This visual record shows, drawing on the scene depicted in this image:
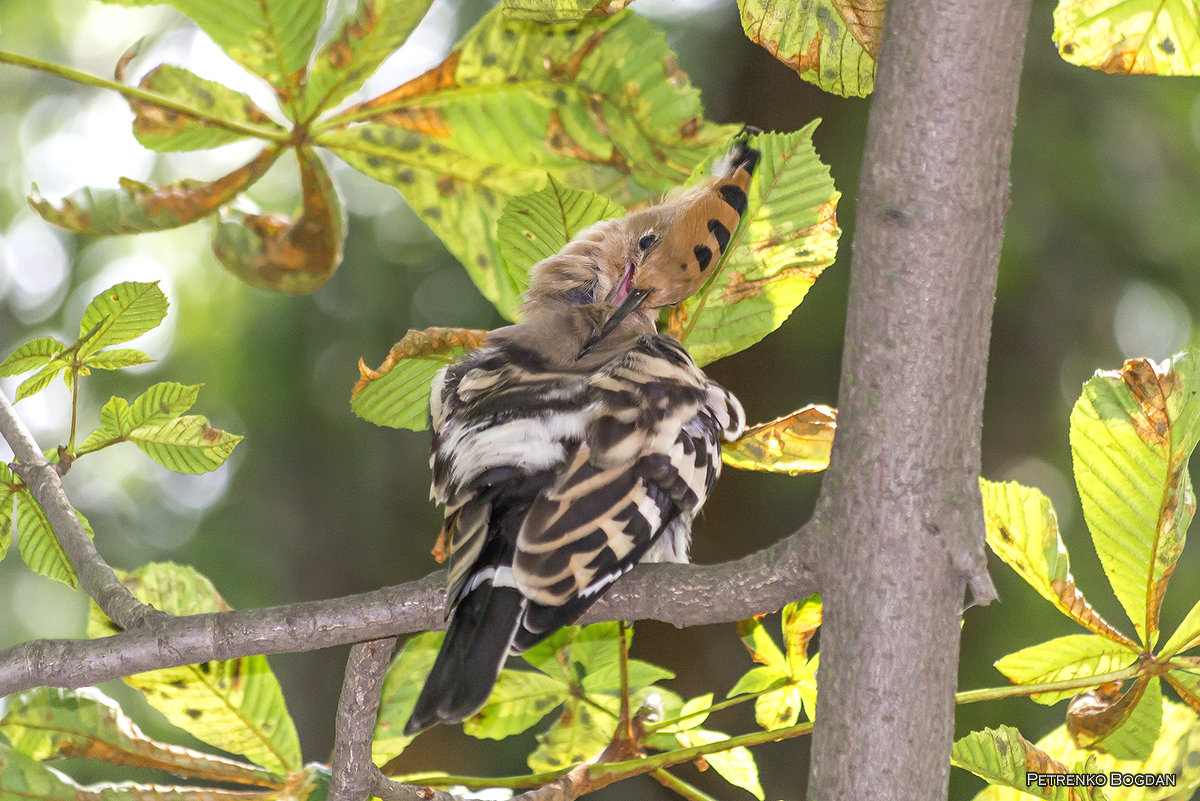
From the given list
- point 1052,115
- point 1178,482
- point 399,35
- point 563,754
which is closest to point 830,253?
point 1178,482

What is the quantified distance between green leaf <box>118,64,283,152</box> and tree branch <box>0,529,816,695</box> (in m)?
0.84

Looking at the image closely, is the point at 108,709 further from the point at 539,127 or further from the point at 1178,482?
the point at 1178,482

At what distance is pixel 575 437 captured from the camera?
156 centimetres

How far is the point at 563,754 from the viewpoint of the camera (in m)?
1.65

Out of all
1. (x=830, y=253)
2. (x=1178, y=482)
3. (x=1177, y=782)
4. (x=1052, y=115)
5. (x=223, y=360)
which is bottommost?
(x=1177, y=782)

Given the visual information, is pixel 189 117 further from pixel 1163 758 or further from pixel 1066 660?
pixel 1163 758

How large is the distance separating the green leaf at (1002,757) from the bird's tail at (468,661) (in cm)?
55

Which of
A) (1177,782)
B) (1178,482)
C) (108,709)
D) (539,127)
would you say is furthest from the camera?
(539,127)

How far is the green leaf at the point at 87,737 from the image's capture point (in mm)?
1462

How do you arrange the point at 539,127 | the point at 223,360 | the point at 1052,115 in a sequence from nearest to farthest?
the point at 539,127 → the point at 1052,115 → the point at 223,360

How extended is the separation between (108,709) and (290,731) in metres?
0.25

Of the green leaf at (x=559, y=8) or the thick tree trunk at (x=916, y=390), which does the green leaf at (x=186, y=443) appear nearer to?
the green leaf at (x=559, y=8)

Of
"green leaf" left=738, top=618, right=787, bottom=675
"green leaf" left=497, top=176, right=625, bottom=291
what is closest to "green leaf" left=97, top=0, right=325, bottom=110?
"green leaf" left=497, top=176, right=625, bottom=291

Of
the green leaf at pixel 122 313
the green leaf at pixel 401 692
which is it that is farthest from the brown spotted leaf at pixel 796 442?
the green leaf at pixel 122 313
